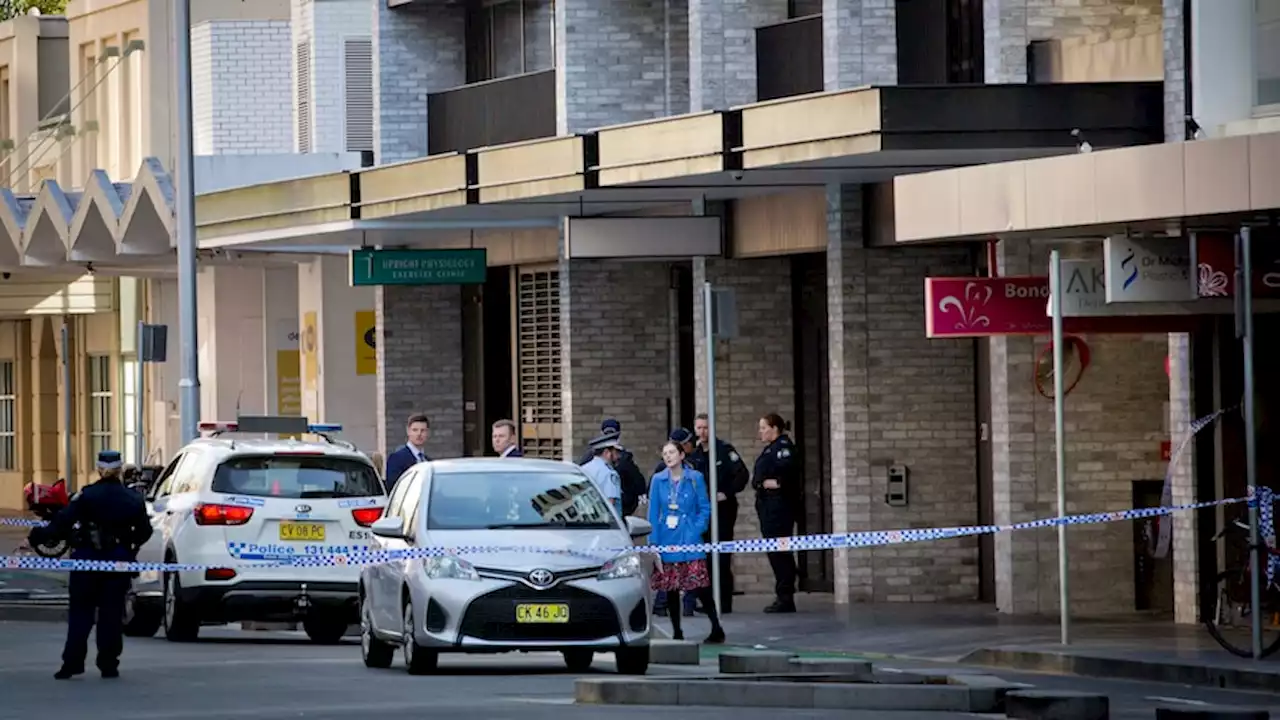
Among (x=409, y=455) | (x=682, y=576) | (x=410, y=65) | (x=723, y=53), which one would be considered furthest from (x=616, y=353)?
(x=682, y=576)

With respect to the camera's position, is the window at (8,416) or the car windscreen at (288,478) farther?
the window at (8,416)

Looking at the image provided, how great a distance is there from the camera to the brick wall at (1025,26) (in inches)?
971

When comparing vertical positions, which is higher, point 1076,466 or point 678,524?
point 1076,466

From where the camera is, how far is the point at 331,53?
125 feet

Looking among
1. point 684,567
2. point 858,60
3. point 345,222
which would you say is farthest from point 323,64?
point 684,567

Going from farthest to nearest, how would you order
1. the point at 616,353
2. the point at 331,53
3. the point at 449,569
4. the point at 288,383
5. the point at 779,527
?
the point at 288,383 < the point at 331,53 < the point at 616,353 < the point at 779,527 < the point at 449,569

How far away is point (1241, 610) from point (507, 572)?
236 inches

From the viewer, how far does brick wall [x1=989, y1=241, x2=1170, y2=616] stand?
2448 cm

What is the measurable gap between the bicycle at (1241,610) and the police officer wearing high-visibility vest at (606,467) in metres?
4.88

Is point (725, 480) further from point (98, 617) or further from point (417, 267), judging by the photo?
point (98, 617)

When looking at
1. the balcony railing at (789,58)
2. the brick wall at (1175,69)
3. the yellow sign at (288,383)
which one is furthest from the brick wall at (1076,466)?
the yellow sign at (288,383)

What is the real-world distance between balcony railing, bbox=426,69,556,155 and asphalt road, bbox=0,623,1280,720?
11933 millimetres

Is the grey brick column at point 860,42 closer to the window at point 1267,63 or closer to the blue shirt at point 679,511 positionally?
the window at point 1267,63

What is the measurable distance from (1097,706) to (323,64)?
24.7m
